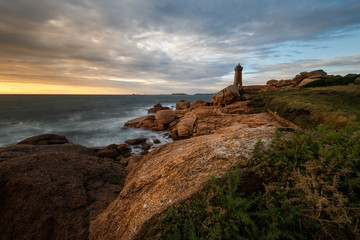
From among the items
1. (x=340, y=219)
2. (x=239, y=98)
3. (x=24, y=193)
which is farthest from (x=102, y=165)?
(x=239, y=98)

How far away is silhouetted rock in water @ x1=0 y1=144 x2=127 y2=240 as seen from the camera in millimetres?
4102

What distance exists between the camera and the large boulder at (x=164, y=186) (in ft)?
8.95

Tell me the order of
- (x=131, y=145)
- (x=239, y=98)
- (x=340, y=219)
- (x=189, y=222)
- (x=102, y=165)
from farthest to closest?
1. (x=239, y=98)
2. (x=131, y=145)
3. (x=102, y=165)
4. (x=189, y=222)
5. (x=340, y=219)

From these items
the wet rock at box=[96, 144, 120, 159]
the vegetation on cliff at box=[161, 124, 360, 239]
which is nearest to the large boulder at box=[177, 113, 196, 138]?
the wet rock at box=[96, 144, 120, 159]

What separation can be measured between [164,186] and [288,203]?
7.32 feet

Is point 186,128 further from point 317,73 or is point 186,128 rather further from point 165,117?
point 317,73

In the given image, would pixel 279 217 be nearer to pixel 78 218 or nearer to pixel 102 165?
pixel 78 218

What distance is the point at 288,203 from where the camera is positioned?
80.5 inches

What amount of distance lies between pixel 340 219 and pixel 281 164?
3.07 feet

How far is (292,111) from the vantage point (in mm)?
11516

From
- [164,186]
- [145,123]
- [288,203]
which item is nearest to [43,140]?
[145,123]

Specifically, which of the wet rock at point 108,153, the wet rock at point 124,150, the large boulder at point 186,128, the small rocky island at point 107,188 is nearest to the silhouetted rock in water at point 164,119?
the large boulder at point 186,128

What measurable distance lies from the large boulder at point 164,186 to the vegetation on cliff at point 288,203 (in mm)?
295

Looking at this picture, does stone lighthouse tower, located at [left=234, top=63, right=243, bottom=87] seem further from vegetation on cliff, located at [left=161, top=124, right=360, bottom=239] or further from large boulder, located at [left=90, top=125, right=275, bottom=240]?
vegetation on cliff, located at [left=161, top=124, right=360, bottom=239]
